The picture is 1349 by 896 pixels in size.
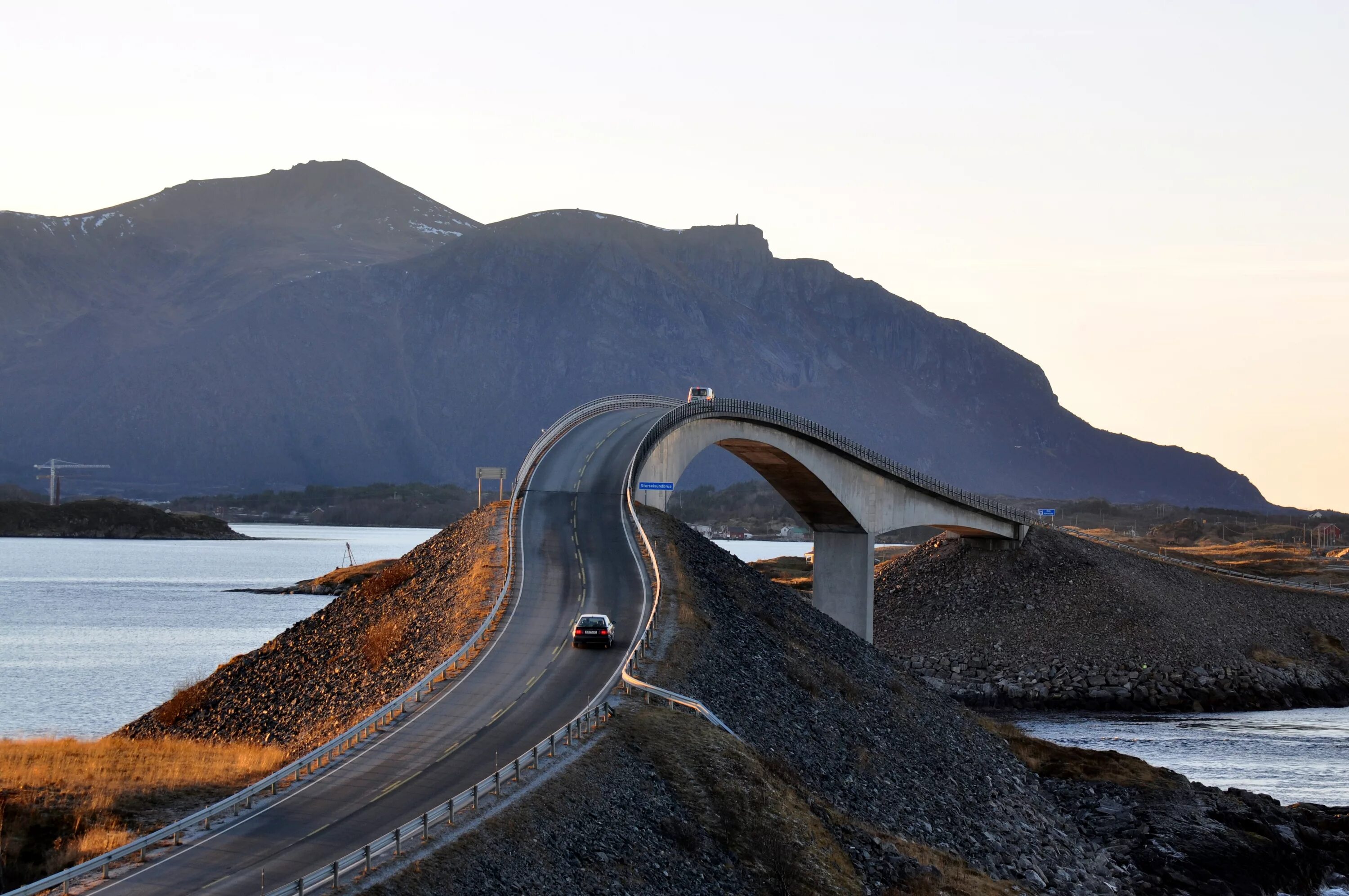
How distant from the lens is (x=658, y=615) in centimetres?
5134

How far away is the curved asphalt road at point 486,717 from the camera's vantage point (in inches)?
1043

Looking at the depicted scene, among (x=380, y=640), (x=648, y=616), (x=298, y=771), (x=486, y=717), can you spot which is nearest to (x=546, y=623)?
(x=648, y=616)

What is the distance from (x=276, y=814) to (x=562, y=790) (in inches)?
247

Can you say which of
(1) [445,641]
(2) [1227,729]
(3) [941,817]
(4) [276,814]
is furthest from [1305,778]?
(4) [276,814]

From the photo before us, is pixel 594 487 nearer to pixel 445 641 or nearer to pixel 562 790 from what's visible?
pixel 445 641

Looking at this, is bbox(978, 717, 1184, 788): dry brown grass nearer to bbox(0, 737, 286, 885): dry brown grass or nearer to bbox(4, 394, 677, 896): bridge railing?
bbox(4, 394, 677, 896): bridge railing

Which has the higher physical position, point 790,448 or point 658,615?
point 790,448

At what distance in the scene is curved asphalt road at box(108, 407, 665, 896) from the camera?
26500mm

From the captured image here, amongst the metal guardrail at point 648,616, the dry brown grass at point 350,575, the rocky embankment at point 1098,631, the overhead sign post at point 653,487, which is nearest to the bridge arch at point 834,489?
the overhead sign post at point 653,487

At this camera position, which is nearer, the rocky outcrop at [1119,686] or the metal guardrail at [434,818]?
the metal guardrail at [434,818]

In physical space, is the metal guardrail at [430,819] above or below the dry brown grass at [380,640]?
below

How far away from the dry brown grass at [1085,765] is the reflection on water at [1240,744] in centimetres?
450

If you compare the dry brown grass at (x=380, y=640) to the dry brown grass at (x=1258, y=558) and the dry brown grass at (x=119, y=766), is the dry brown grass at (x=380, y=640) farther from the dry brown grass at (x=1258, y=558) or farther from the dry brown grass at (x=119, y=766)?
the dry brown grass at (x=1258, y=558)

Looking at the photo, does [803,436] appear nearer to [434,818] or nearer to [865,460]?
[865,460]
